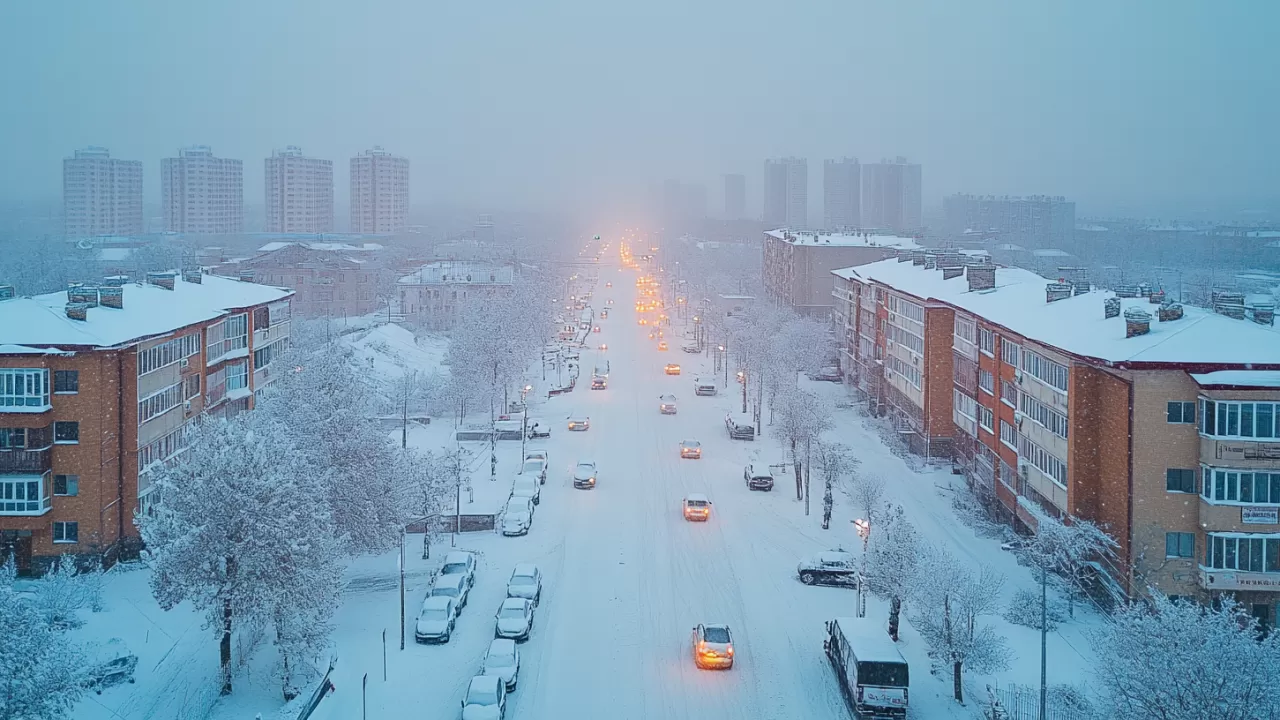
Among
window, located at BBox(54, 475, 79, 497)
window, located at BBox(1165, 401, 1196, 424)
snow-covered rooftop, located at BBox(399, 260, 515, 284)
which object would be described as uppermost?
snow-covered rooftop, located at BBox(399, 260, 515, 284)

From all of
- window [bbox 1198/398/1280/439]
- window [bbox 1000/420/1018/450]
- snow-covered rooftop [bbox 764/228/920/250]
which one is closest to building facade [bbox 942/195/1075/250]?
snow-covered rooftop [bbox 764/228/920/250]

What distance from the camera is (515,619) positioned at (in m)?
15.9

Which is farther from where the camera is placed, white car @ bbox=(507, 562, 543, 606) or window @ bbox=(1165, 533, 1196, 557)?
white car @ bbox=(507, 562, 543, 606)

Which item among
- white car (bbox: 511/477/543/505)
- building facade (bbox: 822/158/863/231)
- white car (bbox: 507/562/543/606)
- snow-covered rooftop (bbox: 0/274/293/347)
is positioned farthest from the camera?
building facade (bbox: 822/158/863/231)

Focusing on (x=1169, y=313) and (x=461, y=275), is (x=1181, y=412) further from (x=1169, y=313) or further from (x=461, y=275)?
(x=461, y=275)

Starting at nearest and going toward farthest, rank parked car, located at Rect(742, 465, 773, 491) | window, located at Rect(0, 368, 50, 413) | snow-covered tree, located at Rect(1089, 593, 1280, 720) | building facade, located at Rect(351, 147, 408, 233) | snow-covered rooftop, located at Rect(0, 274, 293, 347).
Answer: snow-covered tree, located at Rect(1089, 593, 1280, 720) < window, located at Rect(0, 368, 50, 413) < snow-covered rooftop, located at Rect(0, 274, 293, 347) < parked car, located at Rect(742, 465, 773, 491) < building facade, located at Rect(351, 147, 408, 233)

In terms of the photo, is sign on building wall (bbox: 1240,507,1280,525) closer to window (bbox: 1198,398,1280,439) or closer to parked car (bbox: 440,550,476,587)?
window (bbox: 1198,398,1280,439)

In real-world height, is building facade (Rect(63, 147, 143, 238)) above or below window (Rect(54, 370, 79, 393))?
above

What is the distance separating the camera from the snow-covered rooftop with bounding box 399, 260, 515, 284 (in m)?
66.6

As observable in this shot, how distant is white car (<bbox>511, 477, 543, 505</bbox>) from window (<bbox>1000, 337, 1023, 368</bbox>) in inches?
441

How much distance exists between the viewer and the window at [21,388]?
17.5 metres

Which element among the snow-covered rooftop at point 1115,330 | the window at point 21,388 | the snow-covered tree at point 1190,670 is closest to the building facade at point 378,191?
the snow-covered rooftop at point 1115,330

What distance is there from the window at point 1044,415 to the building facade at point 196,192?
109 m

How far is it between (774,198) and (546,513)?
14189 cm
